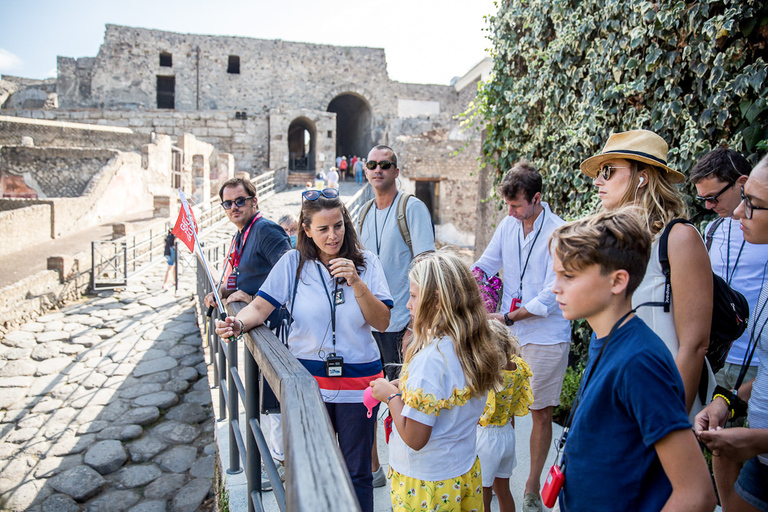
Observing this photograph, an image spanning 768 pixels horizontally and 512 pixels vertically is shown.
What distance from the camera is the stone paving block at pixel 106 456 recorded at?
4.23m

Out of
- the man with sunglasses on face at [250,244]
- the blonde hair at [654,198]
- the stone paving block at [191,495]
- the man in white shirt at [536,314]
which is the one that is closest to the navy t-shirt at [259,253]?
the man with sunglasses on face at [250,244]

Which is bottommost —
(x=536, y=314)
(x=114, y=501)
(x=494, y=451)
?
(x=114, y=501)

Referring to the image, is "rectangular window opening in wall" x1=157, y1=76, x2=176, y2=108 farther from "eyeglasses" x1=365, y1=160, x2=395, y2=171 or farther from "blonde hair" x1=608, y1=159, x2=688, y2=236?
"blonde hair" x1=608, y1=159, x2=688, y2=236

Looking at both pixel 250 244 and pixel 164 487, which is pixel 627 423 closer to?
pixel 250 244

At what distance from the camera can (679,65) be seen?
10.2 feet

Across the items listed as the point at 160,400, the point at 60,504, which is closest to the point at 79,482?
the point at 60,504

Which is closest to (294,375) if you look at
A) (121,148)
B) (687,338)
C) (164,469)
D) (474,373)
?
(474,373)

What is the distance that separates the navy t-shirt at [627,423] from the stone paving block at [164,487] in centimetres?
369

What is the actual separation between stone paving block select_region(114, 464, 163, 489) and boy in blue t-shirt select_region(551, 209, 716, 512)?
387 cm

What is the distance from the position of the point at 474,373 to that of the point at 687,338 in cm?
68

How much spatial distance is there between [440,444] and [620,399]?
685 mm

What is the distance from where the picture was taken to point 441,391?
5.28 feet

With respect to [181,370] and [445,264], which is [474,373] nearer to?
[445,264]

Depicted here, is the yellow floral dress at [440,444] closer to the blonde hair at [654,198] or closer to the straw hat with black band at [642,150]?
the blonde hair at [654,198]
